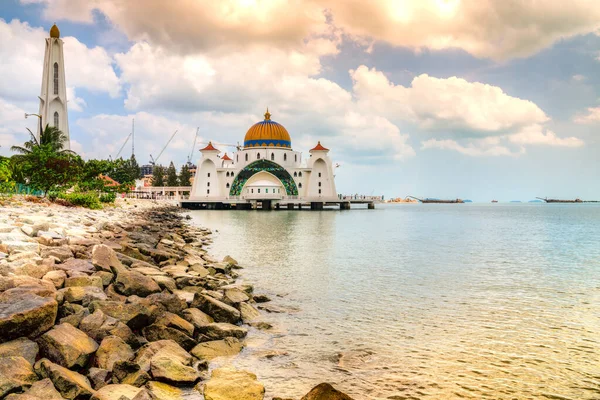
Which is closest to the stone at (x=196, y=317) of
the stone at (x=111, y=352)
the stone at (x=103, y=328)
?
the stone at (x=103, y=328)

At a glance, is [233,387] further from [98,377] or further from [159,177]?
[159,177]

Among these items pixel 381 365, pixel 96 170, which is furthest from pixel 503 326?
pixel 96 170

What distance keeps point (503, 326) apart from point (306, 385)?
5278 mm

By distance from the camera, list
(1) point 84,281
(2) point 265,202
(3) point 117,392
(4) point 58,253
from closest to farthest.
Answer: (3) point 117,392 < (1) point 84,281 < (4) point 58,253 < (2) point 265,202

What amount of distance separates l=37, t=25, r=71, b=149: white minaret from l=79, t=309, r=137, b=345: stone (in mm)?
59920

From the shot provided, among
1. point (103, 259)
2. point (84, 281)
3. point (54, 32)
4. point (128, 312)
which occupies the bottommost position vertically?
point (128, 312)

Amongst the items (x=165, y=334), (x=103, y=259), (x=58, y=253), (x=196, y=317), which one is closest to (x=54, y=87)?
(x=58, y=253)

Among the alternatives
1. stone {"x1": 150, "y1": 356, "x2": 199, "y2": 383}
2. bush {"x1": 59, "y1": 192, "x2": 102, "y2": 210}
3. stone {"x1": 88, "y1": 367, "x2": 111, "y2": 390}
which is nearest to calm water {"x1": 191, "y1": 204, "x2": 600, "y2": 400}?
stone {"x1": 150, "y1": 356, "x2": 199, "y2": 383}

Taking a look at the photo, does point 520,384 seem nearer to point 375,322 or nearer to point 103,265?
point 375,322

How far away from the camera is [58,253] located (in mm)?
10617

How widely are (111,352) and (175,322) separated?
151cm

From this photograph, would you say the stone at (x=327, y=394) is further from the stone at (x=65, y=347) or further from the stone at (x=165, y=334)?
the stone at (x=65, y=347)

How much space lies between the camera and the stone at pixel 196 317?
28.1 ft

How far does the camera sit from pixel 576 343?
28.9ft
